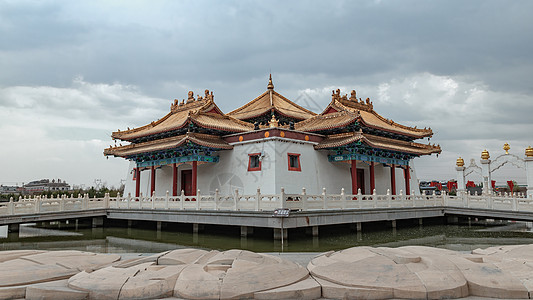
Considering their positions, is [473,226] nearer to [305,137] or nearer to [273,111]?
[305,137]

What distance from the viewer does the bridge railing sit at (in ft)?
52.5

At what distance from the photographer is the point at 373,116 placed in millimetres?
28719

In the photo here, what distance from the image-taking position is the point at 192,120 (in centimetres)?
2298

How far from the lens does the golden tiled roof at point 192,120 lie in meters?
23.9

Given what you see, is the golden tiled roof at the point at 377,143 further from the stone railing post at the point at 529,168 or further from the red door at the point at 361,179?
the stone railing post at the point at 529,168

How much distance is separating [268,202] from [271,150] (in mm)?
6672

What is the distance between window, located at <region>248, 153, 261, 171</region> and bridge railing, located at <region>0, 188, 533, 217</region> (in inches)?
93.3

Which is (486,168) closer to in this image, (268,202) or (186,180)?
(268,202)

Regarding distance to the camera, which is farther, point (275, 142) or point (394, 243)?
point (275, 142)

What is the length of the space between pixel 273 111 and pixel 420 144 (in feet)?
36.1

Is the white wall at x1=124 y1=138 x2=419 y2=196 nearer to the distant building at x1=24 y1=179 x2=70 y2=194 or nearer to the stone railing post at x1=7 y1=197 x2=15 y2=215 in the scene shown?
the stone railing post at x1=7 y1=197 x2=15 y2=215

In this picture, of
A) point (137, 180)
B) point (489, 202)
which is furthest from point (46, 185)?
point (489, 202)

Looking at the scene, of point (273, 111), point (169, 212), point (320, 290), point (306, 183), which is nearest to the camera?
point (320, 290)

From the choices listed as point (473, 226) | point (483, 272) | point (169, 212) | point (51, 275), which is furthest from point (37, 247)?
point (473, 226)
